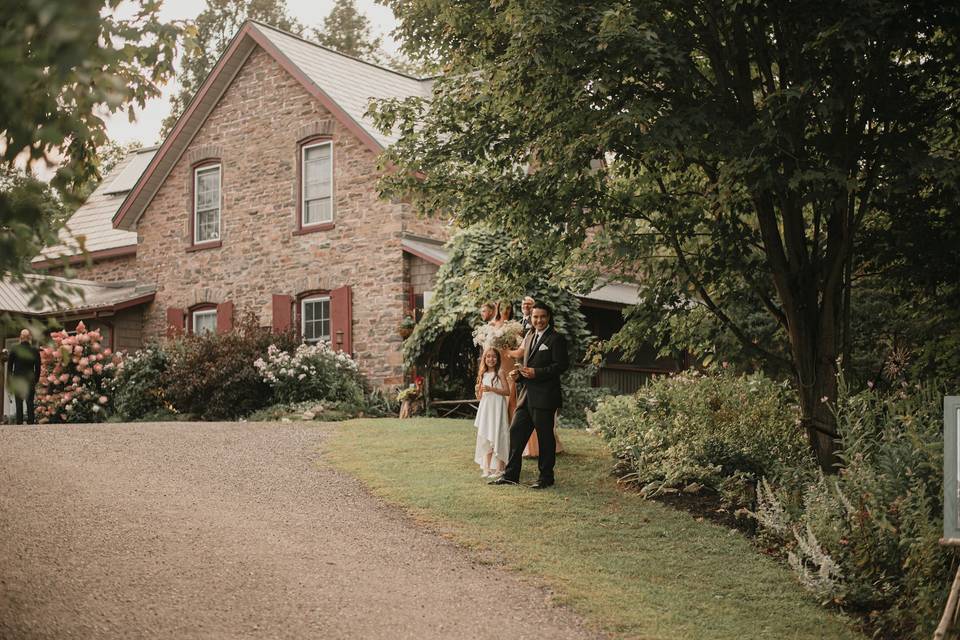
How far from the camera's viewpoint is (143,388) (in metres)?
18.8

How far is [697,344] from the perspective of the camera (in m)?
10.8

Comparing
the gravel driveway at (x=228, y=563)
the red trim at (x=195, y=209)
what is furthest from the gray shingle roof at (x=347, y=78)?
the gravel driveway at (x=228, y=563)

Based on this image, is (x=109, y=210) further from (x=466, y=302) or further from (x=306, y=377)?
(x=466, y=302)

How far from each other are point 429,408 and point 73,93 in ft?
43.3

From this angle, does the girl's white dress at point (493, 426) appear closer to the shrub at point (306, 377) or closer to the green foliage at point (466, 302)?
the green foliage at point (466, 302)

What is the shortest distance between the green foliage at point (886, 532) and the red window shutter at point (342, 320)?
473 inches

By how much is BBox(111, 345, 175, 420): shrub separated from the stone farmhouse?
103cm

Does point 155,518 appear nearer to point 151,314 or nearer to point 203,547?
point 203,547

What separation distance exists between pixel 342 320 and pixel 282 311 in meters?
1.58

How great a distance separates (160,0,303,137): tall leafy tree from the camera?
38.9m

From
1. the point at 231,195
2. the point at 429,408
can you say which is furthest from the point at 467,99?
the point at 231,195

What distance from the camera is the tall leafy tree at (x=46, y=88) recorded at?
9.29 ft

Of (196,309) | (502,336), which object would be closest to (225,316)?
(196,309)

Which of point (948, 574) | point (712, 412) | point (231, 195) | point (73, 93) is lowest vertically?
point (948, 574)
